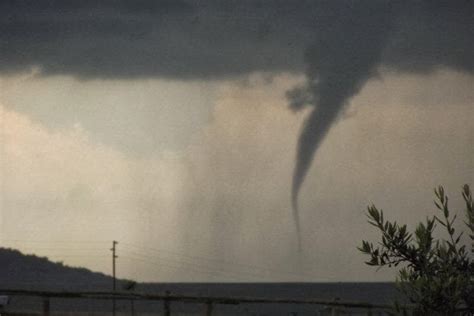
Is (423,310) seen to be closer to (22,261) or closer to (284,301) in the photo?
(284,301)

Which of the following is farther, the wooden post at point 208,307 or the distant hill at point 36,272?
the distant hill at point 36,272

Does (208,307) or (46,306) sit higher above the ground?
(46,306)

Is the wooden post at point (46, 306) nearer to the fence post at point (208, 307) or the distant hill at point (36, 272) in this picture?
the fence post at point (208, 307)

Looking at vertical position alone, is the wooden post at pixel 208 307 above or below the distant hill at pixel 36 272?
below

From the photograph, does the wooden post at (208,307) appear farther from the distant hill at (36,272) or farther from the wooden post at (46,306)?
the distant hill at (36,272)

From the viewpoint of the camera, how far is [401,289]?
848cm

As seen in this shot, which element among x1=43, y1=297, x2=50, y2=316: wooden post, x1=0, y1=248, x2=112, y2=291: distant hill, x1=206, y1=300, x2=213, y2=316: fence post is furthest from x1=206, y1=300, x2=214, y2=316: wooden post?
x1=0, y1=248, x2=112, y2=291: distant hill

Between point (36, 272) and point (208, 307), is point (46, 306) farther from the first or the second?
point (36, 272)

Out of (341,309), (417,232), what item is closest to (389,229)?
(417,232)

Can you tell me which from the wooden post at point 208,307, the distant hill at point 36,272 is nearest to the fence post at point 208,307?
the wooden post at point 208,307

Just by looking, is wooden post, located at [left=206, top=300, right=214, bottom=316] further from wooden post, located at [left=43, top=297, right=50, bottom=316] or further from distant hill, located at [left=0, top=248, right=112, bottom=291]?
distant hill, located at [left=0, top=248, right=112, bottom=291]

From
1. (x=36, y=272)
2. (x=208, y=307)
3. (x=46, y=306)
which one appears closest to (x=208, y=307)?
(x=208, y=307)

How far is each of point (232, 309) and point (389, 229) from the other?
252 feet

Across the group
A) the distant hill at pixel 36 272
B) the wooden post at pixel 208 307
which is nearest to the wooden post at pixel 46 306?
the wooden post at pixel 208 307
